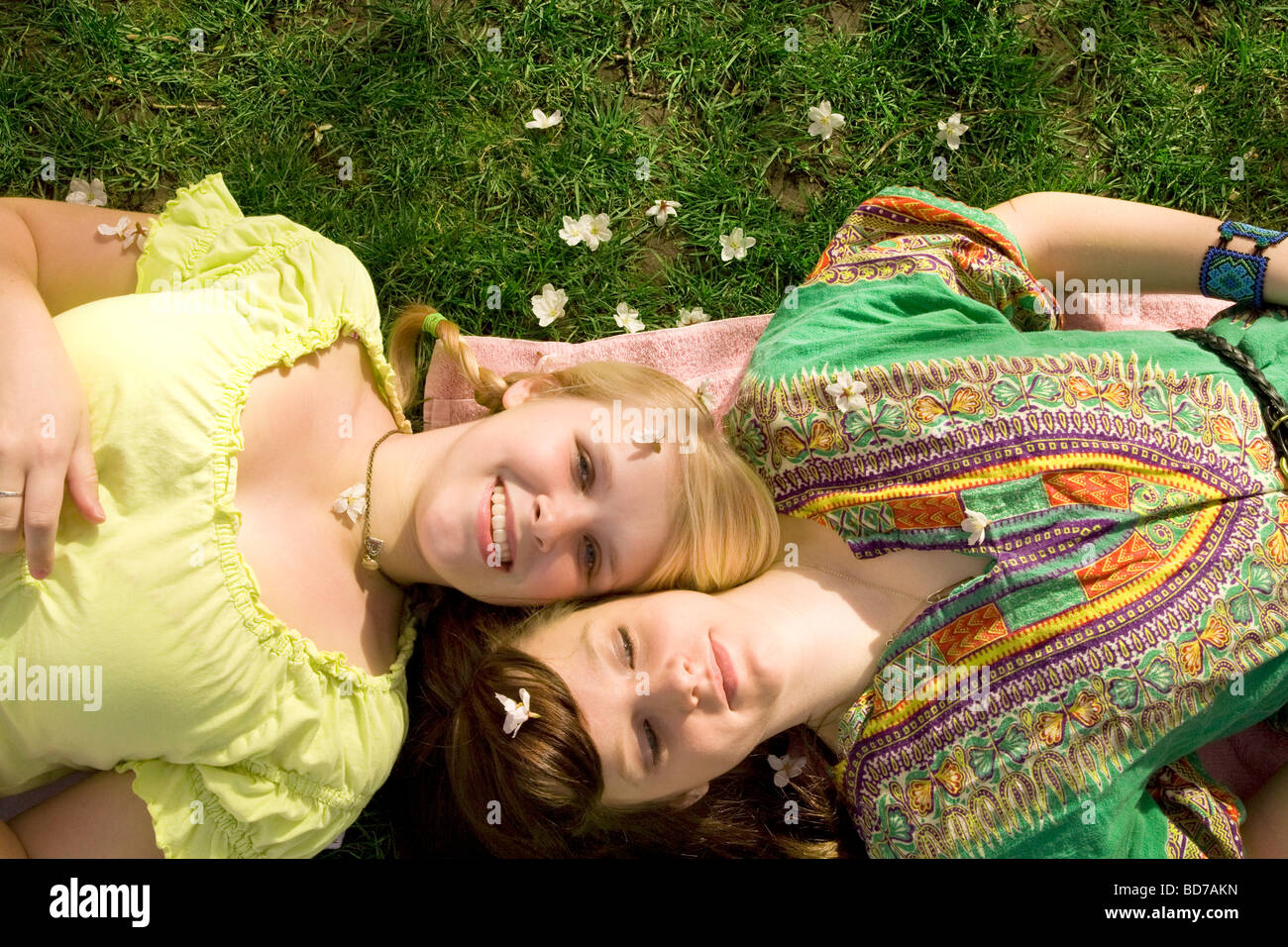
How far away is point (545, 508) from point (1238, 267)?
6.95 feet

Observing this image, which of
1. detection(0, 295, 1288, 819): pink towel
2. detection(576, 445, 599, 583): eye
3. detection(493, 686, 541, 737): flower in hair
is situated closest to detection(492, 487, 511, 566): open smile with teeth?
detection(576, 445, 599, 583): eye

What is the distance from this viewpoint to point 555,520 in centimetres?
224

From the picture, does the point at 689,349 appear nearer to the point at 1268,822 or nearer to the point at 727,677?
the point at 727,677

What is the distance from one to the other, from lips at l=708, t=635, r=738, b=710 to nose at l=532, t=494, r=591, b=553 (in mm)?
464

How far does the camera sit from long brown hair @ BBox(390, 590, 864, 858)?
92.0 inches

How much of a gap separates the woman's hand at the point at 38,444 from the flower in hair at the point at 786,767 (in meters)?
1.92

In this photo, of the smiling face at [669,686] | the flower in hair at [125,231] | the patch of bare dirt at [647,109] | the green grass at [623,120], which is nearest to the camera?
the smiling face at [669,686]

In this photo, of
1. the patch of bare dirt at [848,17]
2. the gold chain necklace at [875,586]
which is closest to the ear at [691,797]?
the gold chain necklace at [875,586]

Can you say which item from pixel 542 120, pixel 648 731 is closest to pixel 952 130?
pixel 542 120

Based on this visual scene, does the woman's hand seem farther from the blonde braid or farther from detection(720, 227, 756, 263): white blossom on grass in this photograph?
detection(720, 227, 756, 263): white blossom on grass

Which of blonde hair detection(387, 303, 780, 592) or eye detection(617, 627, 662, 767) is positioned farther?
blonde hair detection(387, 303, 780, 592)

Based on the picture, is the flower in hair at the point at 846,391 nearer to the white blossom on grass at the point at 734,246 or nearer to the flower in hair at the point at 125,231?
the white blossom on grass at the point at 734,246

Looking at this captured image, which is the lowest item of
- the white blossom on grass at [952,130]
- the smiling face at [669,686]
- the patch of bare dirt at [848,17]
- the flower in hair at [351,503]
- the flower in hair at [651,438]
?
the smiling face at [669,686]

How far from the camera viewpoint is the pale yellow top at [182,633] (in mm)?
2166
